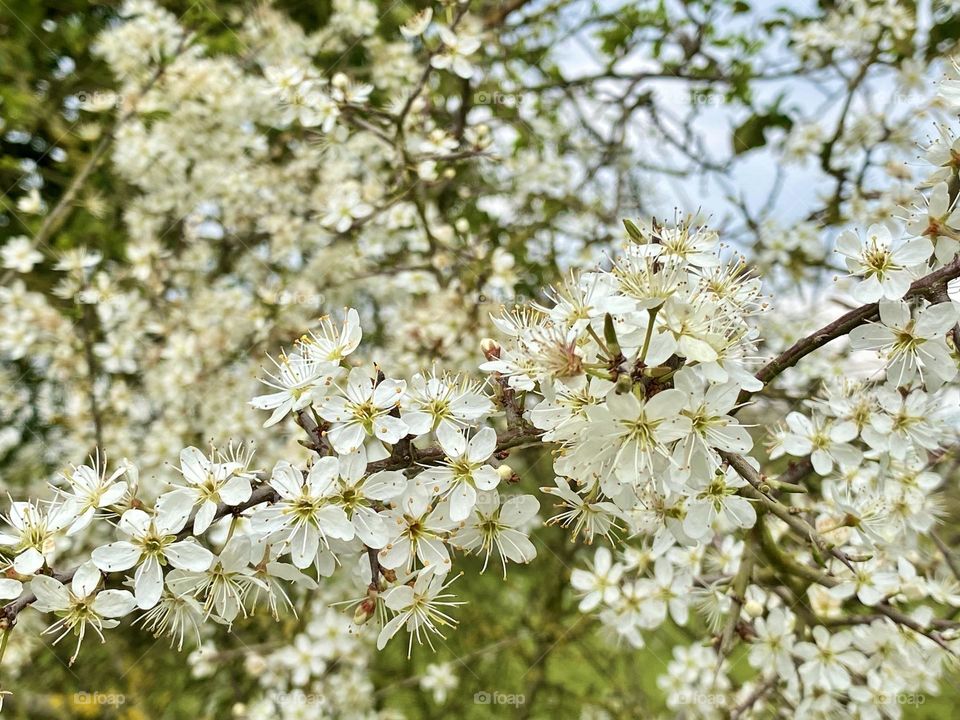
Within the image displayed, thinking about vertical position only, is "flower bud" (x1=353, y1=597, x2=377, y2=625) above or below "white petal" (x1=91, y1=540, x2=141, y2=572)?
below

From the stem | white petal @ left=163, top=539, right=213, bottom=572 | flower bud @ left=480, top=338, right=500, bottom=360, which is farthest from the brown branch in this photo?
white petal @ left=163, top=539, right=213, bottom=572

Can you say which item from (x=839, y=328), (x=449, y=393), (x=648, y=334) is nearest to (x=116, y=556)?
(x=449, y=393)

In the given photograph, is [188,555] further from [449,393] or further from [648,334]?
[648,334]

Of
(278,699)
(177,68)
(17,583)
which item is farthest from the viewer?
(177,68)

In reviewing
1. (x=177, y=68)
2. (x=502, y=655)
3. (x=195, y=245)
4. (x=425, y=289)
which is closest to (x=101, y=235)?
(x=195, y=245)

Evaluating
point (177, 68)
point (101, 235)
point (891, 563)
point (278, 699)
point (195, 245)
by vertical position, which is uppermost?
point (177, 68)

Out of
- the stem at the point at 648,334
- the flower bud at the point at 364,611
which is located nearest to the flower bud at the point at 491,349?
the stem at the point at 648,334

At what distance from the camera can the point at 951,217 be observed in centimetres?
92

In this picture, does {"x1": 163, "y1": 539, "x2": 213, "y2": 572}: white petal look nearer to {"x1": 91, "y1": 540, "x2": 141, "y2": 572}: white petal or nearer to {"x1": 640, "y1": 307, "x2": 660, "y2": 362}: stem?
{"x1": 91, "y1": 540, "x2": 141, "y2": 572}: white petal

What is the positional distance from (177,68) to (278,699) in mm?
2149

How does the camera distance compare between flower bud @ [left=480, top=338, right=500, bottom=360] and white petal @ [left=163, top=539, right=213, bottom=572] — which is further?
flower bud @ [left=480, top=338, right=500, bottom=360]

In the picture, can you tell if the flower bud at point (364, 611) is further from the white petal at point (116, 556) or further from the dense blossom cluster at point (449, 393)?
the white petal at point (116, 556)

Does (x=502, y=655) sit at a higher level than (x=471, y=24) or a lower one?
lower

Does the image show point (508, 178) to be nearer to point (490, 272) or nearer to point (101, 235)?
point (490, 272)
